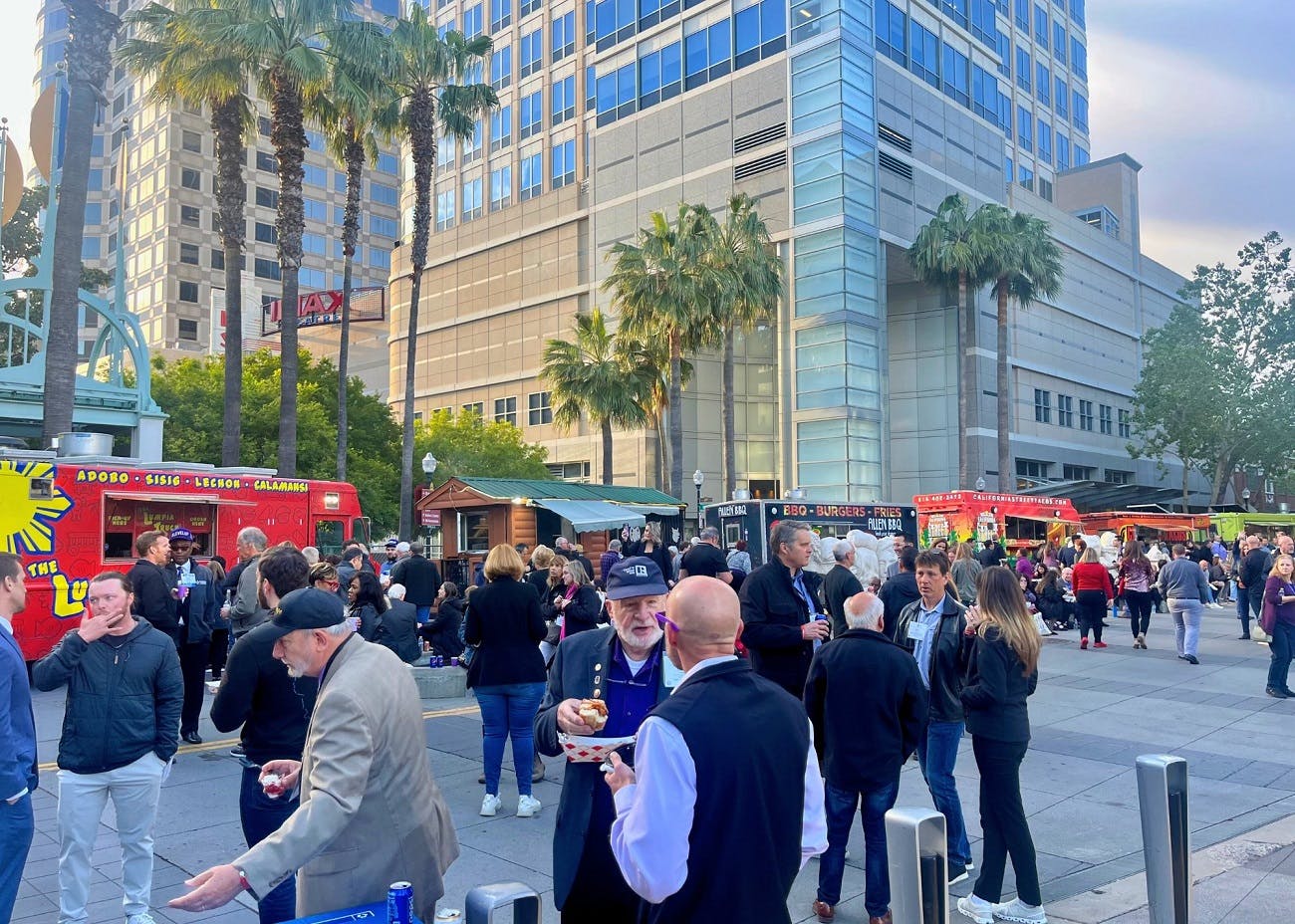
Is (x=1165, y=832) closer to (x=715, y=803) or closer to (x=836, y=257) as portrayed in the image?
(x=715, y=803)

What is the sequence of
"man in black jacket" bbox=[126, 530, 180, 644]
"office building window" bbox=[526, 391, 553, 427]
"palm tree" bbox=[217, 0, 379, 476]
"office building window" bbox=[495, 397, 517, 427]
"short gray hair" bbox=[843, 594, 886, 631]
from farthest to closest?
"office building window" bbox=[495, 397, 517, 427] < "office building window" bbox=[526, 391, 553, 427] < "palm tree" bbox=[217, 0, 379, 476] < "man in black jacket" bbox=[126, 530, 180, 644] < "short gray hair" bbox=[843, 594, 886, 631]

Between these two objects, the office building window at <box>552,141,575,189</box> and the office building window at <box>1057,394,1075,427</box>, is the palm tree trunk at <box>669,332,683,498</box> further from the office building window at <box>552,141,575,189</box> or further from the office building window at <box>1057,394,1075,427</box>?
the office building window at <box>1057,394,1075,427</box>

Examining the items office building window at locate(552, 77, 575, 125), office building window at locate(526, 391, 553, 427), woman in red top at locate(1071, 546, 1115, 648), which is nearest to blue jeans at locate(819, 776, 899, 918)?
woman in red top at locate(1071, 546, 1115, 648)

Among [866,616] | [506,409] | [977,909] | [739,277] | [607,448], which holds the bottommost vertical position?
[977,909]

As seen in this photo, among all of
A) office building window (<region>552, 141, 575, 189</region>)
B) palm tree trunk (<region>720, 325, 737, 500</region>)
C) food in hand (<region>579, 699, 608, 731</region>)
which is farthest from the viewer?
office building window (<region>552, 141, 575, 189</region>)

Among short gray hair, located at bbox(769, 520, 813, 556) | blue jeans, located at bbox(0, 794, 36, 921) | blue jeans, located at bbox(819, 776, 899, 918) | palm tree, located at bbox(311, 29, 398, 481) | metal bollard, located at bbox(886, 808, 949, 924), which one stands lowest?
blue jeans, located at bbox(819, 776, 899, 918)

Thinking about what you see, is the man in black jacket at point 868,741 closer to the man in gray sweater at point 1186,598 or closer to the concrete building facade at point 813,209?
the man in gray sweater at point 1186,598

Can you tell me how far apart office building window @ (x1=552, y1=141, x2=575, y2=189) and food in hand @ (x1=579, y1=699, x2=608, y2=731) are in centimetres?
4992

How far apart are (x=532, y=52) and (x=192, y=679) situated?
51.9m

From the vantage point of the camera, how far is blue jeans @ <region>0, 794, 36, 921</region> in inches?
154

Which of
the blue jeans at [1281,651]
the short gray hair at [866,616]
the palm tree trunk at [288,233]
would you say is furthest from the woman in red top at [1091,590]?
the palm tree trunk at [288,233]

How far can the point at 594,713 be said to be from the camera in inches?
126

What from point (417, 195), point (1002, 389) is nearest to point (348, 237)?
point (417, 195)

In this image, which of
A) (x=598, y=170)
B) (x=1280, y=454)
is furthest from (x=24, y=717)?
(x=1280, y=454)
